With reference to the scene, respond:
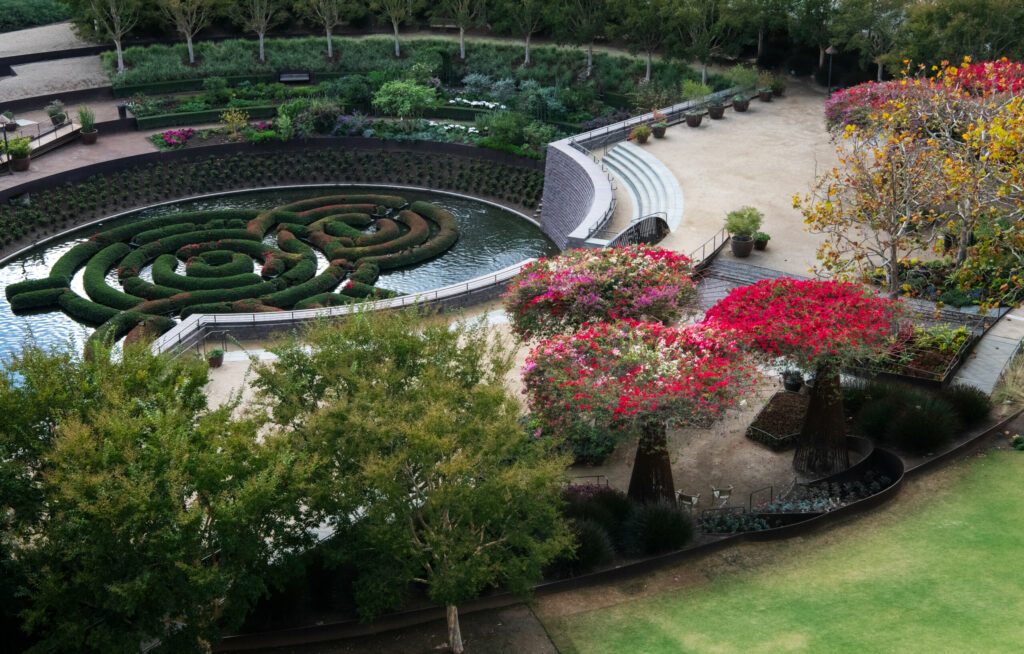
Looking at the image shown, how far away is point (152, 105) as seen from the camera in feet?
208

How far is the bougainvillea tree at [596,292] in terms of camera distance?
96.7 feet

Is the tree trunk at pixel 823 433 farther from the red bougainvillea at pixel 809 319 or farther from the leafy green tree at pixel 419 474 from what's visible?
the leafy green tree at pixel 419 474

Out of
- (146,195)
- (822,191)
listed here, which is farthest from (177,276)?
(822,191)

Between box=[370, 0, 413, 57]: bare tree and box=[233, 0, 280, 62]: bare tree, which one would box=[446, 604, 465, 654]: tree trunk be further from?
box=[233, 0, 280, 62]: bare tree

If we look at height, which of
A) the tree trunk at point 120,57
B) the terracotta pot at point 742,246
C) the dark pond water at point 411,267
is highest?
the tree trunk at point 120,57

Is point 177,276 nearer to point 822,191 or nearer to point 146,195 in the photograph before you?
point 146,195

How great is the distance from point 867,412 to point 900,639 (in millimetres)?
8813

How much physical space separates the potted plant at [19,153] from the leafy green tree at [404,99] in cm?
1812

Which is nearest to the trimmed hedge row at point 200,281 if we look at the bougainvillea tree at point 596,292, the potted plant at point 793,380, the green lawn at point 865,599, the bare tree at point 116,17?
the bougainvillea tree at point 596,292

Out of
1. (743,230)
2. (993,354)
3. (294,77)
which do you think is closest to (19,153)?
(294,77)

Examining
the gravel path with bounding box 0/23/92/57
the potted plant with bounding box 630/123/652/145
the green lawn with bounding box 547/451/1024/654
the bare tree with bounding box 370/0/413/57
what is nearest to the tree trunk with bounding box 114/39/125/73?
the gravel path with bounding box 0/23/92/57

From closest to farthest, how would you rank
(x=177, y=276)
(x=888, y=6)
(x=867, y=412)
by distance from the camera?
(x=867, y=412), (x=177, y=276), (x=888, y=6)

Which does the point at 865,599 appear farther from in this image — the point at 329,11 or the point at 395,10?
the point at 329,11

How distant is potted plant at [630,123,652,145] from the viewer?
53938mm
